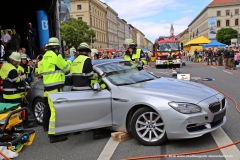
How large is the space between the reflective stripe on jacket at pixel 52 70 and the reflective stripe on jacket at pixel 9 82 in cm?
115

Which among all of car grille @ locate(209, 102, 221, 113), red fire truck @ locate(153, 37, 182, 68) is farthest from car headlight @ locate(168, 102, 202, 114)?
red fire truck @ locate(153, 37, 182, 68)

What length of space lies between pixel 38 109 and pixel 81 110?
2.33 metres

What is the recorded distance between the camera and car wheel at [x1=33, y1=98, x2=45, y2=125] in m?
6.53

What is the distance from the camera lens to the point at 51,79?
17.1 feet

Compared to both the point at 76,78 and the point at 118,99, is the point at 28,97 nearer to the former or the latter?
the point at 76,78

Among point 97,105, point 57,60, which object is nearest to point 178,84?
point 97,105

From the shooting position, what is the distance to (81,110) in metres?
4.72

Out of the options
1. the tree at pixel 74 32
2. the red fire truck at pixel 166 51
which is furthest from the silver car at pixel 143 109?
the tree at pixel 74 32

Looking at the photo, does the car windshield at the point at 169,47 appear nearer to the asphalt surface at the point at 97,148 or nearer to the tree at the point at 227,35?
the asphalt surface at the point at 97,148

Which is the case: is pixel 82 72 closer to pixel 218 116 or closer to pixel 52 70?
pixel 52 70

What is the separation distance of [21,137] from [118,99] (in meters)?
1.81

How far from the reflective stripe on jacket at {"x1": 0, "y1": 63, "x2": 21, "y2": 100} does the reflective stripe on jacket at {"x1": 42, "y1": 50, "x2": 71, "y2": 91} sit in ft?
3.78

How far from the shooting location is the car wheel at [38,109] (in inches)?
257

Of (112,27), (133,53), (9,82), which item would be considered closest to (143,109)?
(9,82)
